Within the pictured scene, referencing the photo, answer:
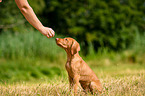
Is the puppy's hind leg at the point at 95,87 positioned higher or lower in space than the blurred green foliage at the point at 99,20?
lower

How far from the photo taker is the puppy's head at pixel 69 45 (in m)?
3.71

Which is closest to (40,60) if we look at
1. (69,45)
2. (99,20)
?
(99,20)

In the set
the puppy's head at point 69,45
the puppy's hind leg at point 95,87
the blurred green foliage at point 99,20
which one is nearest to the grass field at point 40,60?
the blurred green foliage at point 99,20

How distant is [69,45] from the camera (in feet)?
12.3

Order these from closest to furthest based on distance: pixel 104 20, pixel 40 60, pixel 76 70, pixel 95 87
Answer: pixel 76 70 < pixel 95 87 < pixel 40 60 < pixel 104 20

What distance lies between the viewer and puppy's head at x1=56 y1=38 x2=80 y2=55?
12.2ft

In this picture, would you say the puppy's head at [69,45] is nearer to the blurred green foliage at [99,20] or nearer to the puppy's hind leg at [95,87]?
the puppy's hind leg at [95,87]

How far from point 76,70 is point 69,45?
457mm

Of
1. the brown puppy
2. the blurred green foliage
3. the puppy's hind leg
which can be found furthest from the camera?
the blurred green foliage

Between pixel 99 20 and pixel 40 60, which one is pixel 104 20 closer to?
pixel 99 20

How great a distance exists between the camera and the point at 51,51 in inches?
447

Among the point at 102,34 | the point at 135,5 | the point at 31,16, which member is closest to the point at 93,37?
the point at 102,34

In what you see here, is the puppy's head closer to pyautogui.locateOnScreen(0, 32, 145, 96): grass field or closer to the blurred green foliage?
pyautogui.locateOnScreen(0, 32, 145, 96): grass field

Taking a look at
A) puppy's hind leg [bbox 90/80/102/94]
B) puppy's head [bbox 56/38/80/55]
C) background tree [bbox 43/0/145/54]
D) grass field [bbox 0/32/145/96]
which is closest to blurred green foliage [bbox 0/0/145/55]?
background tree [bbox 43/0/145/54]
